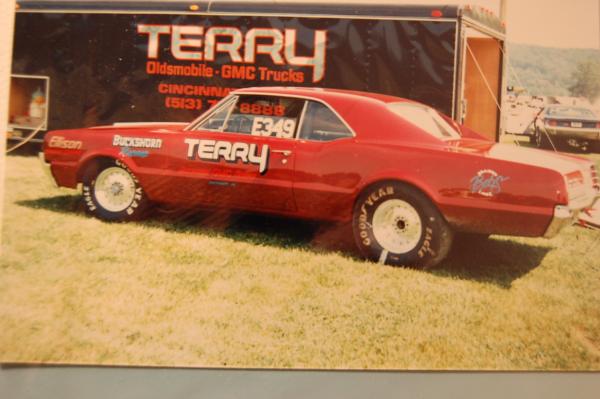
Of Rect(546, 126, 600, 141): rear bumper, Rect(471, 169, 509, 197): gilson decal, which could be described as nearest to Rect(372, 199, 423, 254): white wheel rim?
Rect(471, 169, 509, 197): gilson decal

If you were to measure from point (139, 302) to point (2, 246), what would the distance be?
2.99 ft

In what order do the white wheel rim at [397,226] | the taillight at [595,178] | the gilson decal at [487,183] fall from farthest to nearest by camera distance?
the taillight at [595,178], the white wheel rim at [397,226], the gilson decal at [487,183]

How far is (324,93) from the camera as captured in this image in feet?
10.6

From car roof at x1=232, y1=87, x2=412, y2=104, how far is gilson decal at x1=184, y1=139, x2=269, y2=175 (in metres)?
0.35

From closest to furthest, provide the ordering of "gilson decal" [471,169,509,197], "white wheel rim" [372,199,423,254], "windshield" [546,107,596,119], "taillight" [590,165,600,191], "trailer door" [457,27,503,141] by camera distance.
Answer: "gilson decal" [471,169,509,197], "white wheel rim" [372,199,423,254], "taillight" [590,165,600,191], "windshield" [546,107,596,119], "trailer door" [457,27,503,141]

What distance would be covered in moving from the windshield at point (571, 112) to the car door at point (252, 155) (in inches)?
62.3

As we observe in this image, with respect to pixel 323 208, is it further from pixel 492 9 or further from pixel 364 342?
pixel 492 9

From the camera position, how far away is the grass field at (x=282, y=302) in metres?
2.97

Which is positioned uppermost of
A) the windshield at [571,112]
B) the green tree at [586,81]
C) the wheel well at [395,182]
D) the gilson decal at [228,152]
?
the green tree at [586,81]

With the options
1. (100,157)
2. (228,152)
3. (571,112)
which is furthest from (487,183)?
(100,157)

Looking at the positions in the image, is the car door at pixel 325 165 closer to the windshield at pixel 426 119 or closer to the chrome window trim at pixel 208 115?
the windshield at pixel 426 119

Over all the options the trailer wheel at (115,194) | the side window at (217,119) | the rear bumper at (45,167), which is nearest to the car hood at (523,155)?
the side window at (217,119)

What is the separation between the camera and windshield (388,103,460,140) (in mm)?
3164

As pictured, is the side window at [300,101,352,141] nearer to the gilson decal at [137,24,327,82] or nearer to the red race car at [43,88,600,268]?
the red race car at [43,88,600,268]
